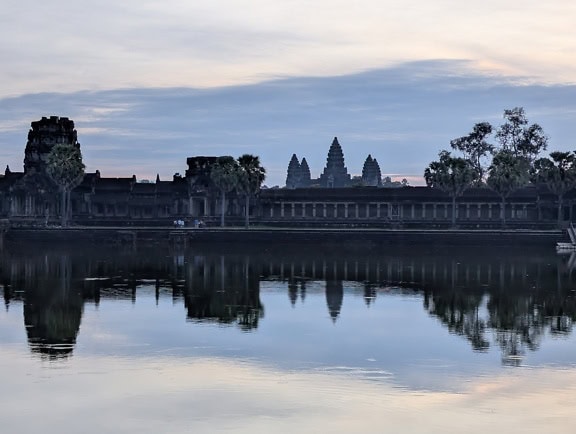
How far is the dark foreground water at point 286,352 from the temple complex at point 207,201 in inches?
2647

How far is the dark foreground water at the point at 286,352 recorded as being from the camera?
2845 cm

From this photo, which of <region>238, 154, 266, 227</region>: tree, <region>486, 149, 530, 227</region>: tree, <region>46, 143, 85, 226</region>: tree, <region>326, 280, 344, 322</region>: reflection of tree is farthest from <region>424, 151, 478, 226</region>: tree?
<region>326, 280, 344, 322</region>: reflection of tree

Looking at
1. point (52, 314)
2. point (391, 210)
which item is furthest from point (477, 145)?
point (52, 314)

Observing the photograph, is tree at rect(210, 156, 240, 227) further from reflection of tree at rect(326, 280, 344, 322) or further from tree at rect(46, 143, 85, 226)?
reflection of tree at rect(326, 280, 344, 322)

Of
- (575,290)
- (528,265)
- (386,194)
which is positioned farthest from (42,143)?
(575,290)

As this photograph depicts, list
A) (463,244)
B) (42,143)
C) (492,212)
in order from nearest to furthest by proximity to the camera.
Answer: (463,244)
(492,212)
(42,143)

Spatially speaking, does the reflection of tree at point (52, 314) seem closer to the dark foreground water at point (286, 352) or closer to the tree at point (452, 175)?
the dark foreground water at point (286, 352)

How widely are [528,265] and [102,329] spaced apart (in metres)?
49.0

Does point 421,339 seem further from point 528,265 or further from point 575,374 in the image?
point 528,265

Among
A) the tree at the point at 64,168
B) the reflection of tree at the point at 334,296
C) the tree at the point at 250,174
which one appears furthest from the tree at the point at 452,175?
the reflection of tree at the point at 334,296

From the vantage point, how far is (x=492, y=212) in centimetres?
14338

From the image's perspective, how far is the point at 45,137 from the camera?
509 ft

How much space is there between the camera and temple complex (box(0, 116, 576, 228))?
142 m

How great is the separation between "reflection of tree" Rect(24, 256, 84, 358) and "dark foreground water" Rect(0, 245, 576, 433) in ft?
0.49
